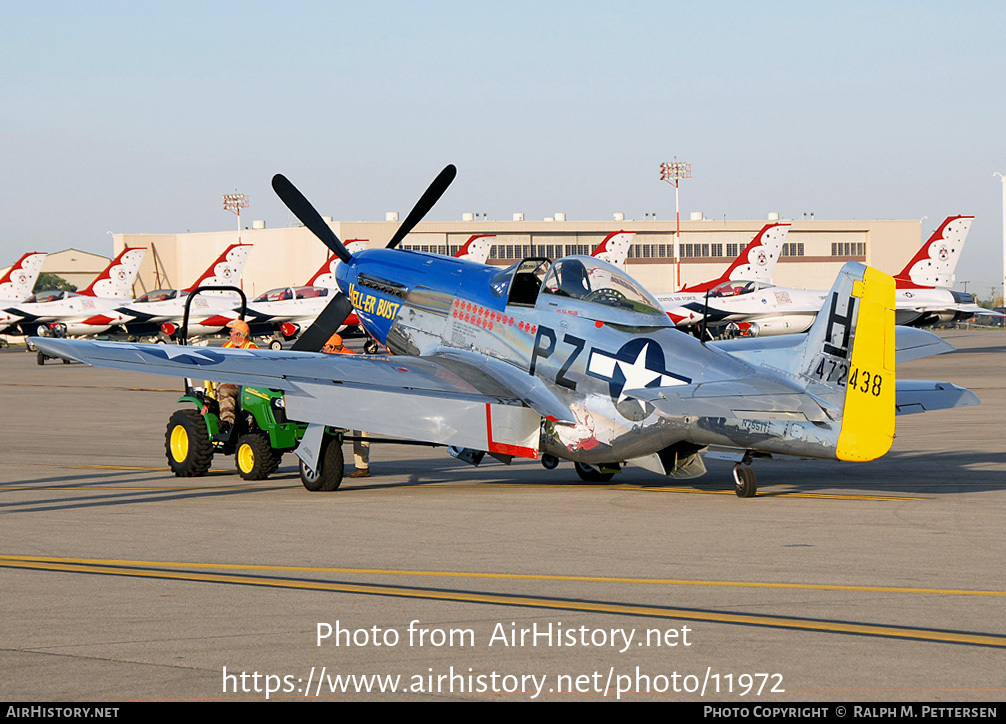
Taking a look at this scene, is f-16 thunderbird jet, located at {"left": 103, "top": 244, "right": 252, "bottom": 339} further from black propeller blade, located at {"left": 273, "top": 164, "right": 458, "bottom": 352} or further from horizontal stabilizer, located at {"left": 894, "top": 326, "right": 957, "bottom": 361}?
Answer: horizontal stabilizer, located at {"left": 894, "top": 326, "right": 957, "bottom": 361}

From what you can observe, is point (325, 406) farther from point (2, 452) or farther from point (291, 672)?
point (2, 452)

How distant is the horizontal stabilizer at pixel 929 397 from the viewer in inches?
469

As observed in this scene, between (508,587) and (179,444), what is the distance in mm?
7851

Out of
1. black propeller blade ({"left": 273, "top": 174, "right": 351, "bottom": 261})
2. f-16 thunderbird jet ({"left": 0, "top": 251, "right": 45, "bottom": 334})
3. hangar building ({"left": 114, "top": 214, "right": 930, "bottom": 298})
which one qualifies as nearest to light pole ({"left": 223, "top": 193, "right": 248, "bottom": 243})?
hangar building ({"left": 114, "top": 214, "right": 930, "bottom": 298})

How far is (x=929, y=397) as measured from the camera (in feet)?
39.7

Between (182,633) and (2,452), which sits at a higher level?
(182,633)

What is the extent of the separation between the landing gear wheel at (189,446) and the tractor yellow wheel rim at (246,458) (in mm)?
428

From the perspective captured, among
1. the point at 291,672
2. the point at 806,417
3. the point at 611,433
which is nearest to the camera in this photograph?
the point at 291,672

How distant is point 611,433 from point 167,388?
23.2m

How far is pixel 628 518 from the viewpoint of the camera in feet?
34.1

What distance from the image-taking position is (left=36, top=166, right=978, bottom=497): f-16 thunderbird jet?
33.2ft

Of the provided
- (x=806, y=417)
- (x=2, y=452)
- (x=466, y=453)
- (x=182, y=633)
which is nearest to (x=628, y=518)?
(x=806, y=417)

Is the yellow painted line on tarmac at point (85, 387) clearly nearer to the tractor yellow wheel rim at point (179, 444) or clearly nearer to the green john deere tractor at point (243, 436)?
the tractor yellow wheel rim at point (179, 444)

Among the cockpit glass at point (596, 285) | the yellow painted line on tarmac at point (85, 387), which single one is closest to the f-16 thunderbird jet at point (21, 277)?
the yellow painted line on tarmac at point (85, 387)
